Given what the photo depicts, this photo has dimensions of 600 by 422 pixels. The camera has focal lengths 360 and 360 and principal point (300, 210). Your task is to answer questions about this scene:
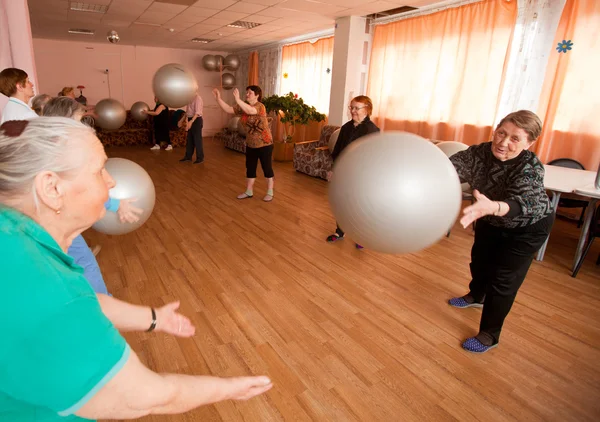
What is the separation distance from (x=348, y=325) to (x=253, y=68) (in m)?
8.88

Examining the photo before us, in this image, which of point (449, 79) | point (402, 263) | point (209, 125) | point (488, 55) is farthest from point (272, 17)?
point (209, 125)

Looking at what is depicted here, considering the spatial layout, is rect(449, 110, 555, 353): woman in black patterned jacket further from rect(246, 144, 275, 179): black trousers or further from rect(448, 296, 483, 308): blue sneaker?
rect(246, 144, 275, 179): black trousers

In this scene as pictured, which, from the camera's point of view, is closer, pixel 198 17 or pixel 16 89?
pixel 16 89

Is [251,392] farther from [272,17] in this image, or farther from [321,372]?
[272,17]

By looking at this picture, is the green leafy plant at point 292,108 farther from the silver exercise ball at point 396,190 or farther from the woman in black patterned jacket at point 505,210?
the silver exercise ball at point 396,190

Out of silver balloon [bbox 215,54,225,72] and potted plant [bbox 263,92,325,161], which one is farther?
silver balloon [bbox 215,54,225,72]

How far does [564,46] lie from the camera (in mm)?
3994

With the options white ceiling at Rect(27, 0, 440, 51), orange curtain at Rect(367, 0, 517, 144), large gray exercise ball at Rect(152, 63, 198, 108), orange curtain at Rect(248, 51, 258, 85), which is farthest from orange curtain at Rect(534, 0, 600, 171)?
orange curtain at Rect(248, 51, 258, 85)

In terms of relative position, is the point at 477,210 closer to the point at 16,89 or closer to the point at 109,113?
the point at 16,89

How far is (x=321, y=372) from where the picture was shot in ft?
5.90

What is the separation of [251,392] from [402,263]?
2.49m

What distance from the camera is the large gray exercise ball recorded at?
2955mm

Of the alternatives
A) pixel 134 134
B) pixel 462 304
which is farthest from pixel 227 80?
pixel 462 304

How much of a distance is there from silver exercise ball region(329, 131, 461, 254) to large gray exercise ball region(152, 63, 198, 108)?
7.33 ft
